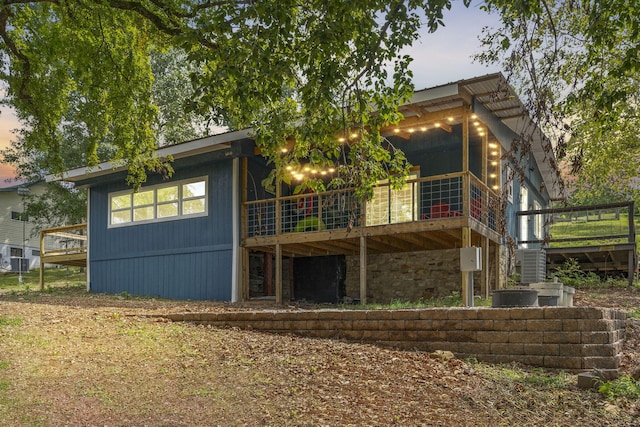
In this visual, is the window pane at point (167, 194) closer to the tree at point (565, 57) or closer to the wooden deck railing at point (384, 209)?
the wooden deck railing at point (384, 209)

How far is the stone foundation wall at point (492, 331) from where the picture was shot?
21.8 ft

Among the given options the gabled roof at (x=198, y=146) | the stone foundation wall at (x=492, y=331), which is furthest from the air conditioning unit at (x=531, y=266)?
the gabled roof at (x=198, y=146)

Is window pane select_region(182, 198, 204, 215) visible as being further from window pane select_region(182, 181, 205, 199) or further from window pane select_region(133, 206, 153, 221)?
window pane select_region(133, 206, 153, 221)

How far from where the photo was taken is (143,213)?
619 inches

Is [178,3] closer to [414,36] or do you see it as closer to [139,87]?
[139,87]

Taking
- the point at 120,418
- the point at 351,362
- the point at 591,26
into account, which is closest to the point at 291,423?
the point at 120,418

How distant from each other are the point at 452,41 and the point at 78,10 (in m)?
7.06

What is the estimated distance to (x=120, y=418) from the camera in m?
4.54

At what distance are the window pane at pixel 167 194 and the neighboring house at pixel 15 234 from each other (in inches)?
696

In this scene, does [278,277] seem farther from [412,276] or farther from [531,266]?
[531,266]

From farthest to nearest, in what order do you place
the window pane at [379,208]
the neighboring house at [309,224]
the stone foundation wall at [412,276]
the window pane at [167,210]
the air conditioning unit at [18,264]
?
the air conditioning unit at [18,264], the window pane at [167,210], the window pane at [379,208], the stone foundation wall at [412,276], the neighboring house at [309,224]

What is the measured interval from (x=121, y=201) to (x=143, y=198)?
948mm

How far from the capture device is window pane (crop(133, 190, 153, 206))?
1562 centimetres

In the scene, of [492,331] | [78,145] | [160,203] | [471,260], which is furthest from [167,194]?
[78,145]
